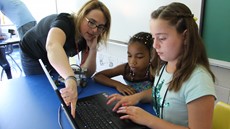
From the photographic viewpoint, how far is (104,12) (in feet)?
4.29

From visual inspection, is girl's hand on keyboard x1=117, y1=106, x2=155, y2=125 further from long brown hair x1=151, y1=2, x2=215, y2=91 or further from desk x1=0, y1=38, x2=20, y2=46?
desk x1=0, y1=38, x2=20, y2=46

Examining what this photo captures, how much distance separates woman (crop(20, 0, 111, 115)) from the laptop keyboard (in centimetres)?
9

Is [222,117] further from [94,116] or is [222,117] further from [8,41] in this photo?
[8,41]

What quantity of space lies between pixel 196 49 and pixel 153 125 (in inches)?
13.0

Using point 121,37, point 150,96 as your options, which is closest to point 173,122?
point 150,96

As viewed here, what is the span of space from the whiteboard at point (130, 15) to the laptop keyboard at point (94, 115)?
964mm

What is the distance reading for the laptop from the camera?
830 millimetres

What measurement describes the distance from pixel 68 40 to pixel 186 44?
0.73 meters

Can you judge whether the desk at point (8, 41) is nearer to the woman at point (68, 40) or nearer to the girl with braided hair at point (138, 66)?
the woman at point (68, 40)

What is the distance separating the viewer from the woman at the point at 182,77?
76 centimetres

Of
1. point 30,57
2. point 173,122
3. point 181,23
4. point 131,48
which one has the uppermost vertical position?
point 181,23

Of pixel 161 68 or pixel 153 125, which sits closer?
pixel 153 125

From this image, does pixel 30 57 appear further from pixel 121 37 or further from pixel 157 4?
pixel 157 4

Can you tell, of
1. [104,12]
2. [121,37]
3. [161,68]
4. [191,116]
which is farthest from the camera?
[121,37]
